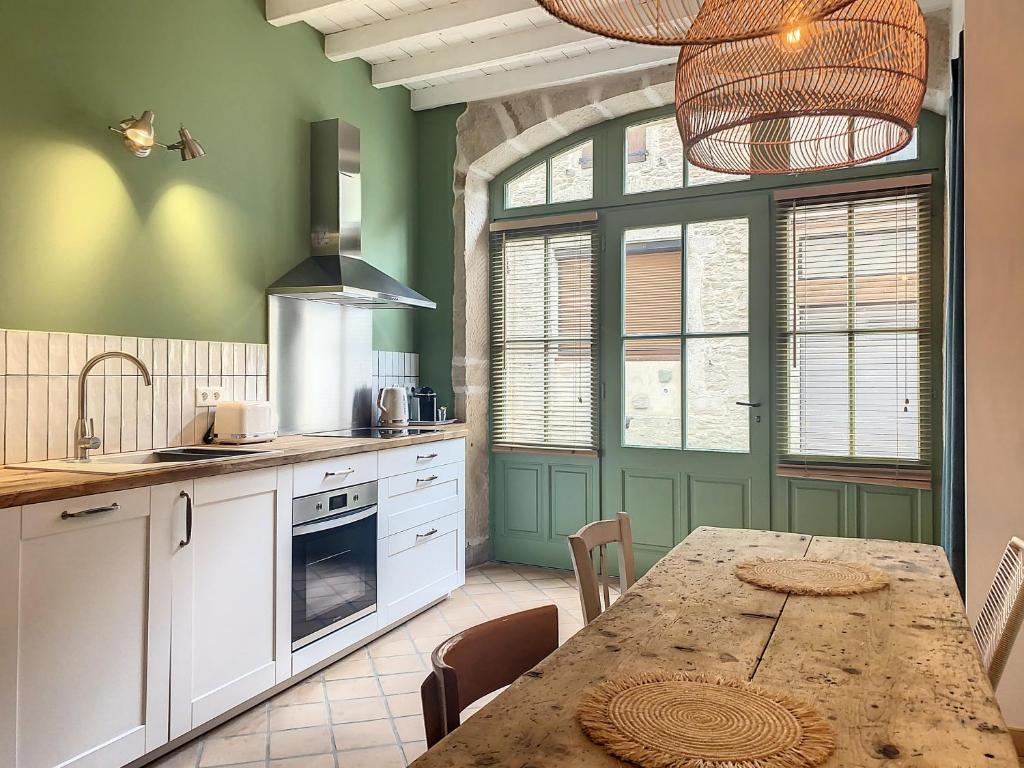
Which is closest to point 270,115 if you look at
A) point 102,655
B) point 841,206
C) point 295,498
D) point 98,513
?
point 295,498

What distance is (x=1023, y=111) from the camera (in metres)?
2.46

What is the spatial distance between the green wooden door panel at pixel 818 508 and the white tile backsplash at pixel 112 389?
9.10 ft

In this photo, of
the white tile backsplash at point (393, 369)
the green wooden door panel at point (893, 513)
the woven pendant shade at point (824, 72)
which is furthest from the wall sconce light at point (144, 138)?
the green wooden door panel at point (893, 513)

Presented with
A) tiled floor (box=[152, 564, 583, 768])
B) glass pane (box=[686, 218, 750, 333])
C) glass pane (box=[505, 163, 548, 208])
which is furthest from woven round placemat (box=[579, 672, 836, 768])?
glass pane (box=[505, 163, 548, 208])

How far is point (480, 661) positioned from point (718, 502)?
3182mm

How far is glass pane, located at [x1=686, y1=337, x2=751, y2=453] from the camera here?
4.19 meters

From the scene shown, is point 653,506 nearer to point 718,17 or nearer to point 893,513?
point 893,513

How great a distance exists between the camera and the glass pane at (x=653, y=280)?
437cm

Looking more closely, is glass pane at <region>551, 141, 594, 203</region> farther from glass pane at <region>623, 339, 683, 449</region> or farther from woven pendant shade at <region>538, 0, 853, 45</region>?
woven pendant shade at <region>538, 0, 853, 45</region>

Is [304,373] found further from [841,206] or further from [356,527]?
[841,206]

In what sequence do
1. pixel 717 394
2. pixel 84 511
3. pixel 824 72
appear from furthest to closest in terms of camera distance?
pixel 717 394 → pixel 84 511 → pixel 824 72

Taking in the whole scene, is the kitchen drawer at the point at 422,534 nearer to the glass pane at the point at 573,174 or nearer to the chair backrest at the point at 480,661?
the glass pane at the point at 573,174

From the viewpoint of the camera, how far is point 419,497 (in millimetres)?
3781

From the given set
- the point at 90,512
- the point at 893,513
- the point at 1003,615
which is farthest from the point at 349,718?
the point at 893,513
